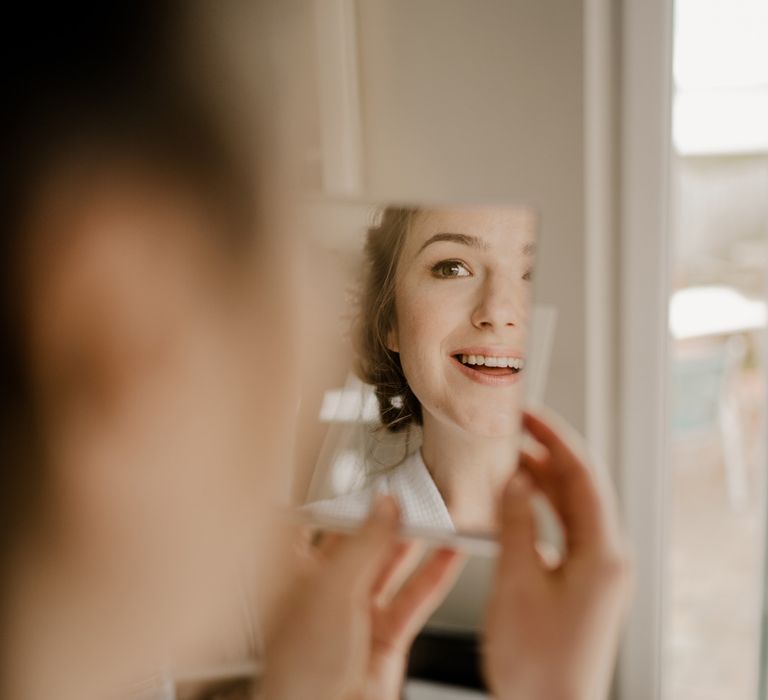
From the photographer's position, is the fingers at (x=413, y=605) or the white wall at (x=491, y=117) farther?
the white wall at (x=491, y=117)

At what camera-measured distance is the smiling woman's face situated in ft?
1.37

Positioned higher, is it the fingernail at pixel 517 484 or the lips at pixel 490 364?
the lips at pixel 490 364

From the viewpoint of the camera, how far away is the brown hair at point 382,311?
0.42 meters

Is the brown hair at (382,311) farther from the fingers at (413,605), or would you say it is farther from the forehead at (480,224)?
the fingers at (413,605)

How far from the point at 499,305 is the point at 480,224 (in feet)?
0.18

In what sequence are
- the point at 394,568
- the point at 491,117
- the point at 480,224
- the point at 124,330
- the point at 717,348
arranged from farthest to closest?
the point at 717,348 → the point at 491,117 → the point at 394,568 → the point at 480,224 → the point at 124,330

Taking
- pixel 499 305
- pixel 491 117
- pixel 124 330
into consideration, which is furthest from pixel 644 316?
pixel 124 330

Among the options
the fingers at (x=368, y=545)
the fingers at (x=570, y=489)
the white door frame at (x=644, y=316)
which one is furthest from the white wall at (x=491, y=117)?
the fingers at (x=368, y=545)

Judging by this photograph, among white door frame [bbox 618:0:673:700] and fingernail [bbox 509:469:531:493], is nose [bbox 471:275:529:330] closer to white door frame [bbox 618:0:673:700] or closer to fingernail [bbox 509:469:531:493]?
fingernail [bbox 509:469:531:493]

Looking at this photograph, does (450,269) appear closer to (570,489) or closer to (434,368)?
(434,368)

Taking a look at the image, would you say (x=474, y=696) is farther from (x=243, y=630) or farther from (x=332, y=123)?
(x=332, y=123)

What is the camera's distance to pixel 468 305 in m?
0.43

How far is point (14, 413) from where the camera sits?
10.3 inches

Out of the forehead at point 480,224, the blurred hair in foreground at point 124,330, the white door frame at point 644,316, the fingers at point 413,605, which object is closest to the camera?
the blurred hair in foreground at point 124,330
